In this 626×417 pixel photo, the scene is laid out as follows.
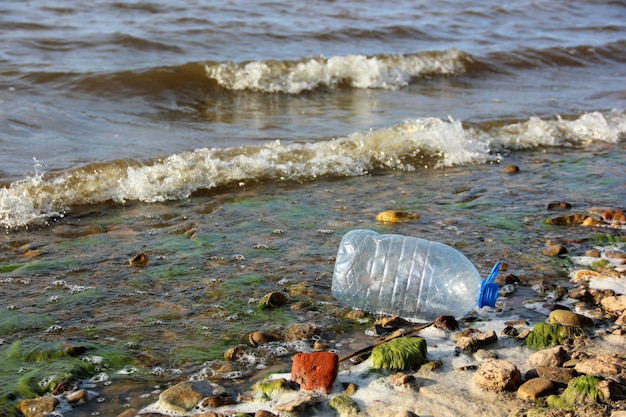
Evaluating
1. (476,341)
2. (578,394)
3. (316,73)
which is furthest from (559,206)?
(316,73)

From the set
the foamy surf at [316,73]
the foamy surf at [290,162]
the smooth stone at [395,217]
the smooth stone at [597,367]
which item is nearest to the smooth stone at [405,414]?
the smooth stone at [597,367]

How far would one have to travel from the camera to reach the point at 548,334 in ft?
10.2

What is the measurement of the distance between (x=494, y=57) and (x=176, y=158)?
27.8 ft

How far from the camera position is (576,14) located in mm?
19562

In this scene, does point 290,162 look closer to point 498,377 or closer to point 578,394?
point 498,377

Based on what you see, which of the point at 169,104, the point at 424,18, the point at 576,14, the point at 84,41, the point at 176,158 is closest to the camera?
the point at 176,158

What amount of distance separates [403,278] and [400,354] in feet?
2.61

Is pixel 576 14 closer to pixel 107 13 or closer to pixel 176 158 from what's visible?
pixel 107 13

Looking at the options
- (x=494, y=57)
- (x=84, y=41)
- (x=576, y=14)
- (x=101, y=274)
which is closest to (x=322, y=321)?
(x=101, y=274)

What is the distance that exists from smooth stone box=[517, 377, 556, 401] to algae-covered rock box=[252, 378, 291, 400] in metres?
0.85

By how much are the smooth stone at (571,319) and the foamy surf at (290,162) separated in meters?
3.00

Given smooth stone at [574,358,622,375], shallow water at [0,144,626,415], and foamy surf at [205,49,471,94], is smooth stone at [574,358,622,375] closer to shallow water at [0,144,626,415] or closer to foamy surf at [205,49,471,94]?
shallow water at [0,144,626,415]

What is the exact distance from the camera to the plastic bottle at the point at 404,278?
351cm

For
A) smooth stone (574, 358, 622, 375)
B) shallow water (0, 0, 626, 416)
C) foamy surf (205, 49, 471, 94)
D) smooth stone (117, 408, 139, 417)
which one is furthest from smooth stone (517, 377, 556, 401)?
foamy surf (205, 49, 471, 94)
